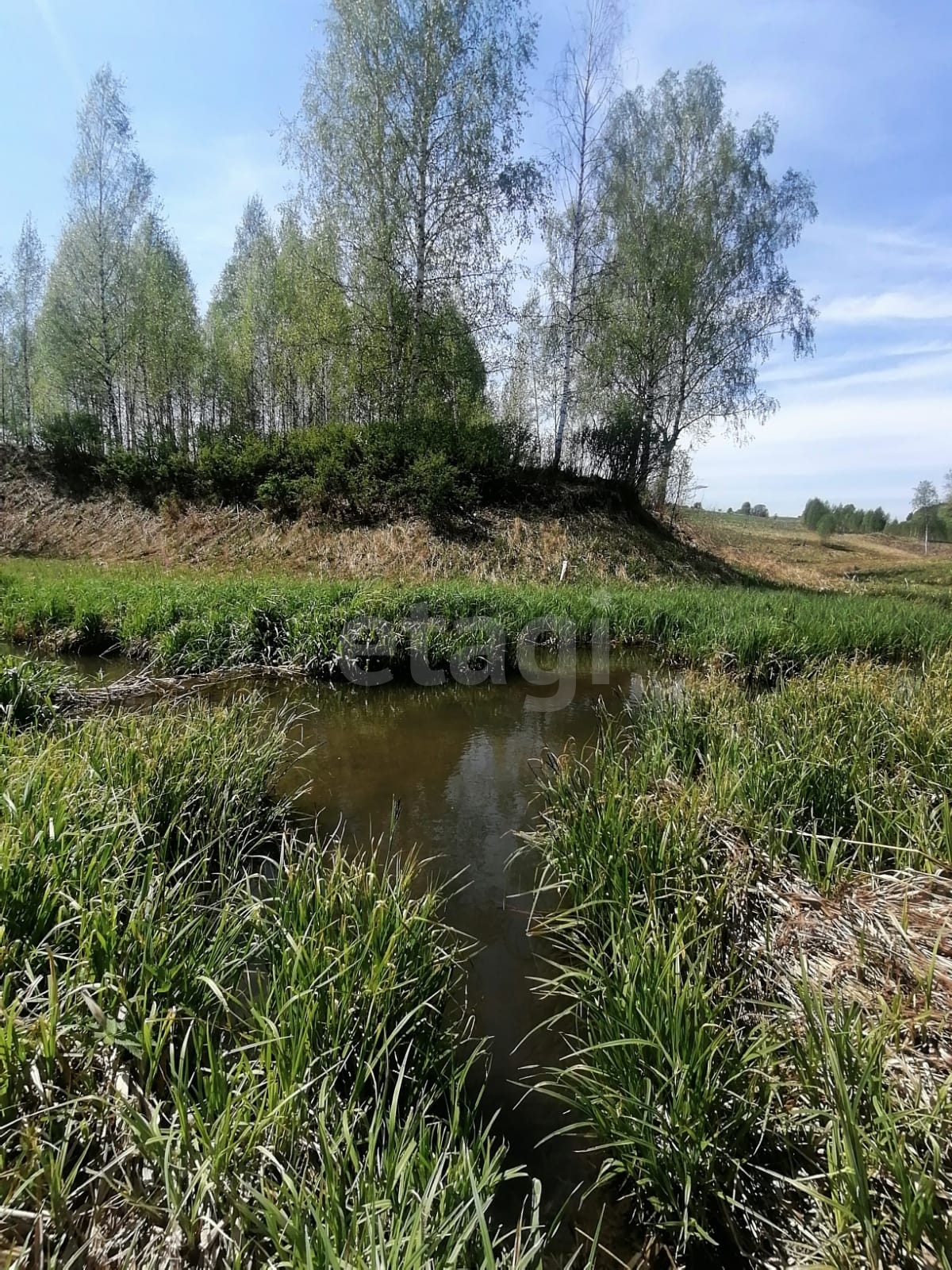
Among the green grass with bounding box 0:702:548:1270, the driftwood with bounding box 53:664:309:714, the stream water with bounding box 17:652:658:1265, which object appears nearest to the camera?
the green grass with bounding box 0:702:548:1270

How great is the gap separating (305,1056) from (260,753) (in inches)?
108

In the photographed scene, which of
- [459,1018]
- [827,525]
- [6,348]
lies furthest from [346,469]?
[827,525]

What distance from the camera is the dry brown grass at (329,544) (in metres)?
14.8

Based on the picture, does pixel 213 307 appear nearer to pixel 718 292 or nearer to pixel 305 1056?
pixel 718 292

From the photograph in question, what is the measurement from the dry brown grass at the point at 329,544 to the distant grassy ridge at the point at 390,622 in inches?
139

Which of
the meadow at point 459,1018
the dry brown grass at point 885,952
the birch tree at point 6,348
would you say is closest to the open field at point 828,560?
the meadow at point 459,1018

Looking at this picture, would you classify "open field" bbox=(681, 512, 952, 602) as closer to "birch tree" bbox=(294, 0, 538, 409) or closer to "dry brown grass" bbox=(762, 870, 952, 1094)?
"birch tree" bbox=(294, 0, 538, 409)

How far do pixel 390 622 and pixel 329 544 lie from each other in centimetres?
730

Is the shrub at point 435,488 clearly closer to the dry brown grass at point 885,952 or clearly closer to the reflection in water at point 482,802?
the reflection in water at point 482,802

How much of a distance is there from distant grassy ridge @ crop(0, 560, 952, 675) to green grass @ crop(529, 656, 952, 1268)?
4847mm

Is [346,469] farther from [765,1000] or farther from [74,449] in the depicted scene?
[765,1000]

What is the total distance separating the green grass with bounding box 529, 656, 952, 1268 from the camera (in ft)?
5.22

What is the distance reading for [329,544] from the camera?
15.2 metres

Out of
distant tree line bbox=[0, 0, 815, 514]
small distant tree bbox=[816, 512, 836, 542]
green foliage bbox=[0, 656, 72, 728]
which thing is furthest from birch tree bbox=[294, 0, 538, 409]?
small distant tree bbox=[816, 512, 836, 542]
